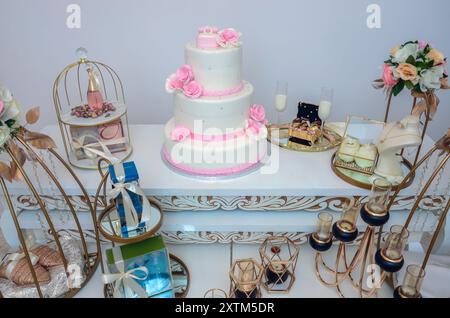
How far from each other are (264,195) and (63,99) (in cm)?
145

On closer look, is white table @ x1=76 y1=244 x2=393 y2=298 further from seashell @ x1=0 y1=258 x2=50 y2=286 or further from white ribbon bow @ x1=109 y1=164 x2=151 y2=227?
white ribbon bow @ x1=109 y1=164 x2=151 y2=227

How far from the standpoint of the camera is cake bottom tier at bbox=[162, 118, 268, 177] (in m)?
1.18

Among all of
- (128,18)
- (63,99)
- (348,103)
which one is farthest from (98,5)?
(348,103)

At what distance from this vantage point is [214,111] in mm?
1138

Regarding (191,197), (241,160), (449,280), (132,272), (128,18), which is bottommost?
(449,280)

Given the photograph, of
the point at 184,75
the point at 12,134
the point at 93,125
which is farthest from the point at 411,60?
the point at 12,134

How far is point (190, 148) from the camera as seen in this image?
3.89 ft

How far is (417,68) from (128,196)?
969mm

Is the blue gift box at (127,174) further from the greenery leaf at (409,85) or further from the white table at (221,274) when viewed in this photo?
the greenery leaf at (409,85)

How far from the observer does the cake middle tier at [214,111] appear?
3.72ft

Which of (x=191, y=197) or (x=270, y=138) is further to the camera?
(x=270, y=138)

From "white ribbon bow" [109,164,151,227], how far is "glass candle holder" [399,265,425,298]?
772 mm
